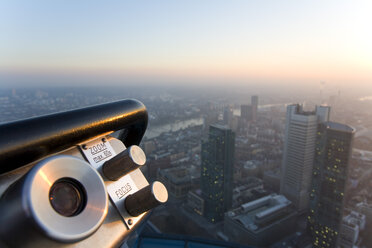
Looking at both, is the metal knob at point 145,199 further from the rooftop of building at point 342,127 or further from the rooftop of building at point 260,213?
the rooftop of building at point 342,127

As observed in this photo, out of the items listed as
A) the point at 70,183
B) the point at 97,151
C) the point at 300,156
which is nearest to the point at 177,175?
the point at 300,156

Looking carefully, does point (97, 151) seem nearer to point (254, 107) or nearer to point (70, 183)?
point (70, 183)

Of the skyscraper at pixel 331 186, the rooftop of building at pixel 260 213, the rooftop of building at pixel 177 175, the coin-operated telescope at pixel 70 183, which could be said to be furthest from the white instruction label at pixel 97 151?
the rooftop of building at pixel 177 175

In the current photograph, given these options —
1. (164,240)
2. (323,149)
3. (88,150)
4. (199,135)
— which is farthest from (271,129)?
(88,150)

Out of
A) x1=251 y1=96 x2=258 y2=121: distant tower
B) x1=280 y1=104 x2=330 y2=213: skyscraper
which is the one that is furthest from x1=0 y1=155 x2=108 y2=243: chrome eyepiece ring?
x1=251 y1=96 x2=258 y2=121: distant tower

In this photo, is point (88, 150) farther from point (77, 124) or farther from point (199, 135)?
point (199, 135)

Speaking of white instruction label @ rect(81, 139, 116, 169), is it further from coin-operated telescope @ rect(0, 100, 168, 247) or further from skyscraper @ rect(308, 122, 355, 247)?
skyscraper @ rect(308, 122, 355, 247)
